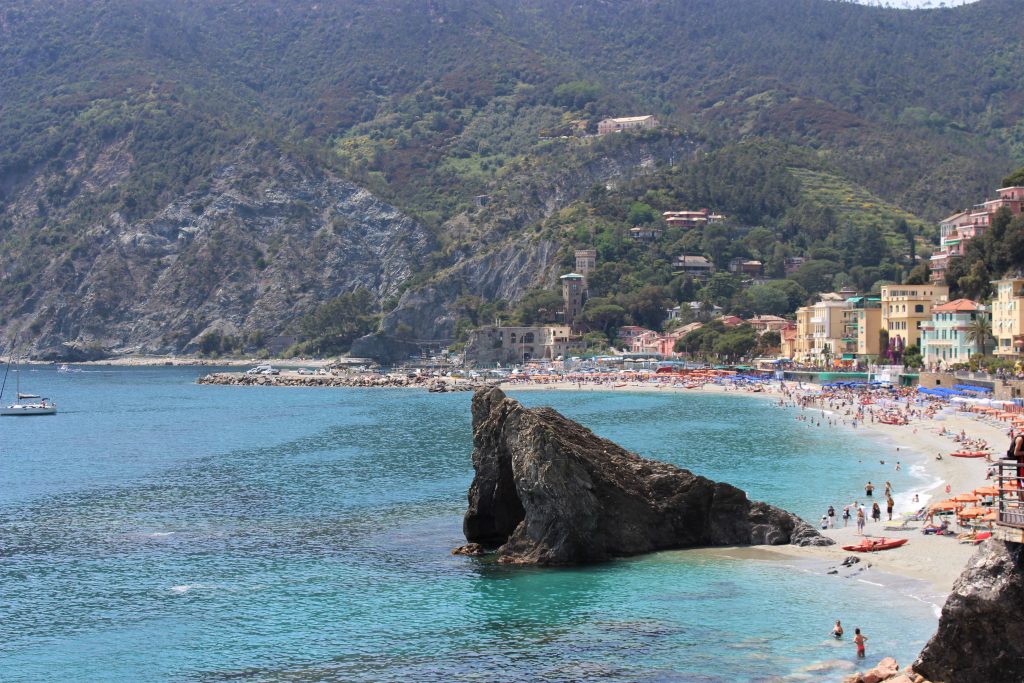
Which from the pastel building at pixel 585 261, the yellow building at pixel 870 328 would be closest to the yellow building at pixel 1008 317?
the yellow building at pixel 870 328

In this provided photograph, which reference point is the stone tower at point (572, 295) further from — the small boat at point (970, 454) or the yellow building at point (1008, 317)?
the small boat at point (970, 454)

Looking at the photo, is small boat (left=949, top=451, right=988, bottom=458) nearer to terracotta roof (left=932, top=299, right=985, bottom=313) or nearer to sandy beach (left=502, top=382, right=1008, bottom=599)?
sandy beach (left=502, top=382, right=1008, bottom=599)

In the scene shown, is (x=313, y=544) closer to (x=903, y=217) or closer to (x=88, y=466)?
(x=88, y=466)

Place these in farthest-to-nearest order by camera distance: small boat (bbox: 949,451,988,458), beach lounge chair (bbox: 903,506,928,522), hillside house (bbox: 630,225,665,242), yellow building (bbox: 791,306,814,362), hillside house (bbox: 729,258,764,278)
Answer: hillside house (bbox: 630,225,665,242) < hillside house (bbox: 729,258,764,278) < yellow building (bbox: 791,306,814,362) < small boat (bbox: 949,451,988,458) < beach lounge chair (bbox: 903,506,928,522)

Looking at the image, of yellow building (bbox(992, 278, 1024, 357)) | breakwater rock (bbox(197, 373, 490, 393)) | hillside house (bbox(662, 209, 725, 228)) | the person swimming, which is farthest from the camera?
hillside house (bbox(662, 209, 725, 228))

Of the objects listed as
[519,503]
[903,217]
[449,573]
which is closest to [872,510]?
[519,503]

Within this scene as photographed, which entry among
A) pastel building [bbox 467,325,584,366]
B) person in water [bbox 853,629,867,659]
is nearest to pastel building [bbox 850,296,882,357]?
pastel building [bbox 467,325,584,366]
